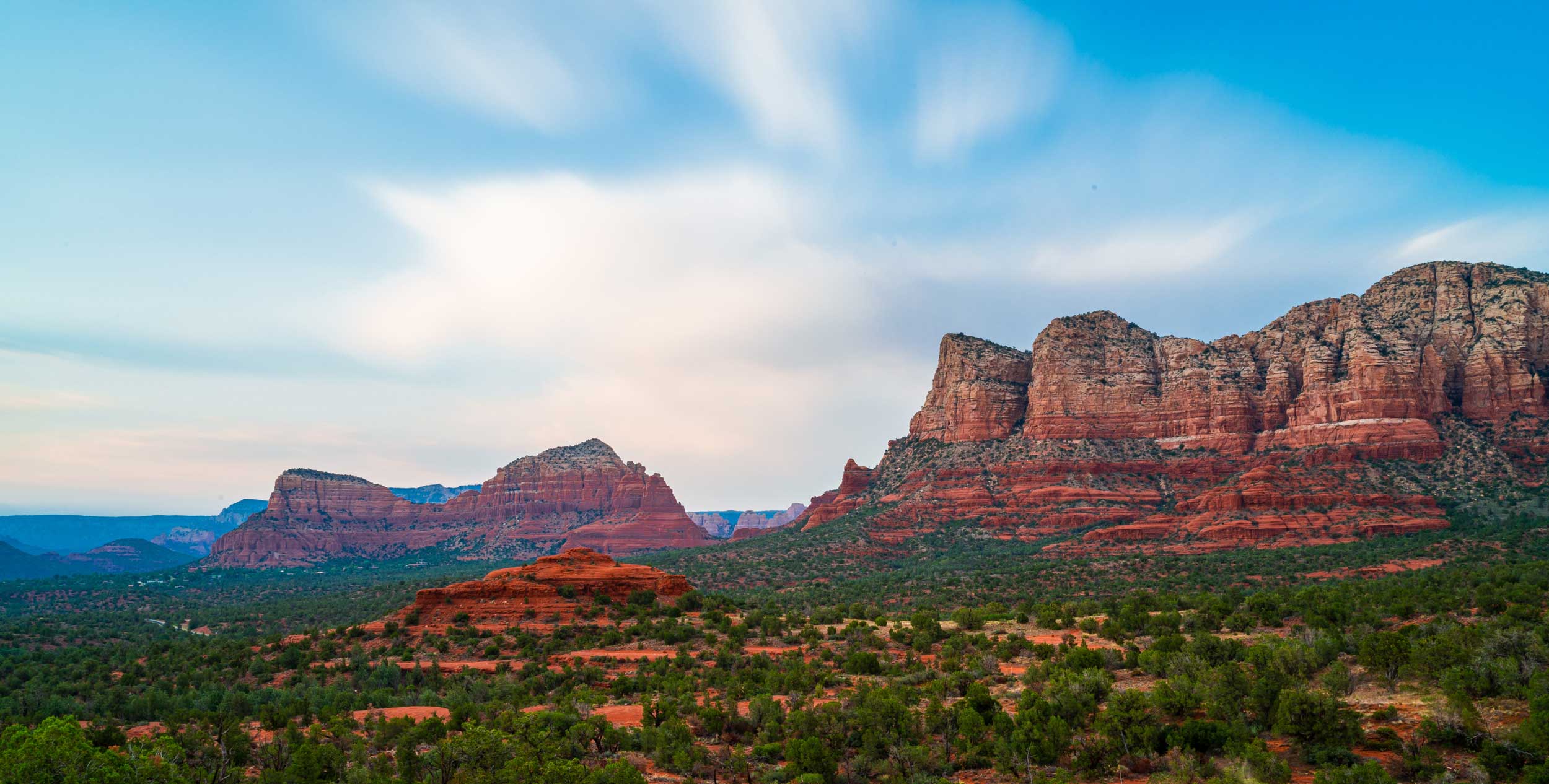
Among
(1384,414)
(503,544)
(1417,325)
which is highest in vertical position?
(1417,325)

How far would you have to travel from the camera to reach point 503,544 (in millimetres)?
149250

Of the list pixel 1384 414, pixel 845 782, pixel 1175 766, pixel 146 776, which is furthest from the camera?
pixel 1384 414

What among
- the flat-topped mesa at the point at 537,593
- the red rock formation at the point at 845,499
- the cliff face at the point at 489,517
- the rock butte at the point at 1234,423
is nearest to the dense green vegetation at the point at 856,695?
the flat-topped mesa at the point at 537,593

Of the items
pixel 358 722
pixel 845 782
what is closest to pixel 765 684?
pixel 845 782

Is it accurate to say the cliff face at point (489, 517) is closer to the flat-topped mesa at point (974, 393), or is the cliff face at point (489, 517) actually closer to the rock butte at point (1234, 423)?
the rock butte at point (1234, 423)

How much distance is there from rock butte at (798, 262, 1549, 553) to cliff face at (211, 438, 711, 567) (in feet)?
170

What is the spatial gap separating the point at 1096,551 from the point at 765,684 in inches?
2335

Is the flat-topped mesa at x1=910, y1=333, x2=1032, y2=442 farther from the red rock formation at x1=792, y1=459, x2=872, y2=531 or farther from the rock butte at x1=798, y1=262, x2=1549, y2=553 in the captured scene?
the red rock formation at x1=792, y1=459, x2=872, y2=531

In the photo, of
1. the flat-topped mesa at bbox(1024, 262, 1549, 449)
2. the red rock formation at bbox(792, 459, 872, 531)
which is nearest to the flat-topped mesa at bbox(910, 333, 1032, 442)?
the flat-topped mesa at bbox(1024, 262, 1549, 449)

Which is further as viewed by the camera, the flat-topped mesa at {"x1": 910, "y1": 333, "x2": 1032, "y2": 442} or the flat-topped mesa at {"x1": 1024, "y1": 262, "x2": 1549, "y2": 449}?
the flat-topped mesa at {"x1": 910, "y1": 333, "x2": 1032, "y2": 442}

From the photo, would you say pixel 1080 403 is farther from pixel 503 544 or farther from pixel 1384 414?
pixel 503 544

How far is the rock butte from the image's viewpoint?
7550cm

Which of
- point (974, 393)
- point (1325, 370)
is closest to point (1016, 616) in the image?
point (1325, 370)

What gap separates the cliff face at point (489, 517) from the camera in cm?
14662
